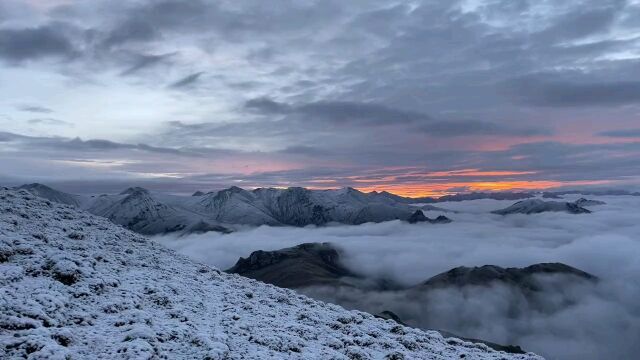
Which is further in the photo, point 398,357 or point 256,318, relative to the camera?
point 256,318

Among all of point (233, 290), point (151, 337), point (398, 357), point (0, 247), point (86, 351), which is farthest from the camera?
point (233, 290)

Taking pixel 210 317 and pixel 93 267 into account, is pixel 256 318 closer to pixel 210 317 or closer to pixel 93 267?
pixel 210 317

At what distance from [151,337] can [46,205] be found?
3666cm

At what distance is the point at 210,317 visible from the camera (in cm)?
2458

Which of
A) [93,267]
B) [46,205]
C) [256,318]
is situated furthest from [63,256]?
[46,205]

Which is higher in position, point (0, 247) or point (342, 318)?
point (0, 247)

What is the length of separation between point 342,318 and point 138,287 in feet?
46.6

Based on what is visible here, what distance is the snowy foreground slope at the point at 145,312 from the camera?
16703 mm

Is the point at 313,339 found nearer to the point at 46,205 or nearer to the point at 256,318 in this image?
the point at 256,318

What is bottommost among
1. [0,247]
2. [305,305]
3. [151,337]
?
[305,305]

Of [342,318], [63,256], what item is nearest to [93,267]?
[63,256]

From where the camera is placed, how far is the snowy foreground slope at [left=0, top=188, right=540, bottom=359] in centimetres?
1670

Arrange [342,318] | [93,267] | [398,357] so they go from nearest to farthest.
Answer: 1. [398,357]
2. [93,267]
3. [342,318]

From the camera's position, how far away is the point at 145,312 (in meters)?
21.4
